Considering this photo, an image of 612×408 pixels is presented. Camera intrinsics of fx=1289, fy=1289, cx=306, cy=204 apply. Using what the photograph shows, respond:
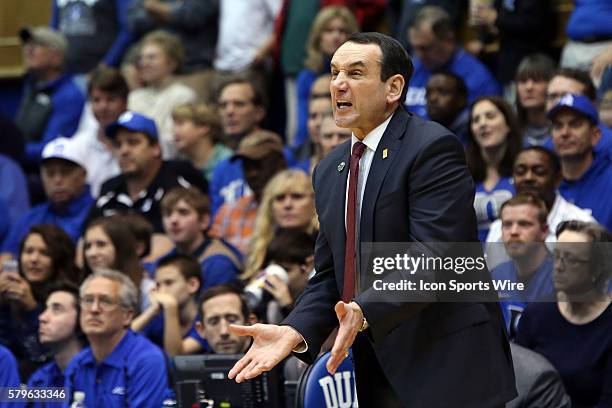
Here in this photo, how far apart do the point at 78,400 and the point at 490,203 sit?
282cm

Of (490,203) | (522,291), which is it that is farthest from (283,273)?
(522,291)

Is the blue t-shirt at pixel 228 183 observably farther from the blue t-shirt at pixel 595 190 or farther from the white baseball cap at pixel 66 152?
the blue t-shirt at pixel 595 190

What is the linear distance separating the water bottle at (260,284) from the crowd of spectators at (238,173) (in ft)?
0.04

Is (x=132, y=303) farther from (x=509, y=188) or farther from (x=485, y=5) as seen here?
(x=485, y=5)

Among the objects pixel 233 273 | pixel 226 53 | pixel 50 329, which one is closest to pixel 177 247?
pixel 233 273

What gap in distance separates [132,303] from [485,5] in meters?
4.06

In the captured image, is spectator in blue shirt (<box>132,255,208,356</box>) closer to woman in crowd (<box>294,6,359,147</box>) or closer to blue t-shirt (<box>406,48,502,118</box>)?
blue t-shirt (<box>406,48,502,118</box>)

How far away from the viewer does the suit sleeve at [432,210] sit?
12.3 feet

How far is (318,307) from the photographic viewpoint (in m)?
4.07

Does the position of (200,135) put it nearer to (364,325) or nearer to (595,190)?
(595,190)

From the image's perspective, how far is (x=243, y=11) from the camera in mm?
10406

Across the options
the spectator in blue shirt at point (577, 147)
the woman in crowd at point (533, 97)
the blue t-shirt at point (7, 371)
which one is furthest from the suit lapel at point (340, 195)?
the woman in crowd at point (533, 97)

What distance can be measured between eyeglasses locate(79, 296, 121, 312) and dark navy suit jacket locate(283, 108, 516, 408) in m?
2.64

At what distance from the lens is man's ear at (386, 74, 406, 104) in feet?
13.2
